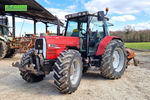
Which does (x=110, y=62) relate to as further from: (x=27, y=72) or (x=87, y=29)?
(x=27, y=72)

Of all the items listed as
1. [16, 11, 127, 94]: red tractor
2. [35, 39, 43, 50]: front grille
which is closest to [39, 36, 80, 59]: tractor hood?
[16, 11, 127, 94]: red tractor

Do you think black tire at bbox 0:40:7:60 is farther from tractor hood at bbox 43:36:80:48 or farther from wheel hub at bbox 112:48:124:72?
wheel hub at bbox 112:48:124:72

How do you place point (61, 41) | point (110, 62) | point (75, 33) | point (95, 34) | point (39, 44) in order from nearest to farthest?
point (39, 44) → point (61, 41) → point (110, 62) → point (75, 33) → point (95, 34)

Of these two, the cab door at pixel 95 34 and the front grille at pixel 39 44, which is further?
the cab door at pixel 95 34

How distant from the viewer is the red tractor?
148 inches

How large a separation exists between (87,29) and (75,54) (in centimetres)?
149

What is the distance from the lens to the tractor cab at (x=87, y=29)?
519 cm

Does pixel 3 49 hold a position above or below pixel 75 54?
below

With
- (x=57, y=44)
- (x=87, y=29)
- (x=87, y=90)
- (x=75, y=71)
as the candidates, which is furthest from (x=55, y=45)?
(x=87, y=90)

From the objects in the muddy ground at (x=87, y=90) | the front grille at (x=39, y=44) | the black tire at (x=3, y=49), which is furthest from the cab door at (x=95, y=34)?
the black tire at (x=3, y=49)

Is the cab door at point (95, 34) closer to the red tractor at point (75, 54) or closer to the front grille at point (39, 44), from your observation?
the red tractor at point (75, 54)

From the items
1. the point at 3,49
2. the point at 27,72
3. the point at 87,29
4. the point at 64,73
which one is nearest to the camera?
the point at 64,73

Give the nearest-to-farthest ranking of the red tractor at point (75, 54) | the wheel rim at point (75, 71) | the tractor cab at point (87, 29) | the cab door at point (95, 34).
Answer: the red tractor at point (75, 54) < the wheel rim at point (75, 71) < the tractor cab at point (87, 29) < the cab door at point (95, 34)

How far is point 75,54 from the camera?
404 centimetres
